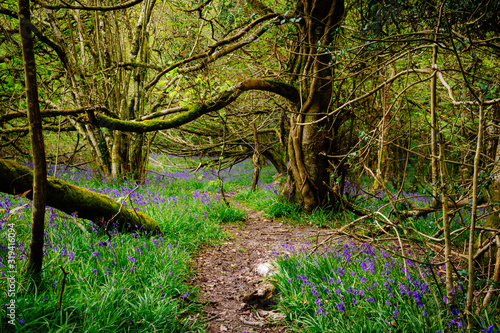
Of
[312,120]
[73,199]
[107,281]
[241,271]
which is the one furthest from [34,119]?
[312,120]

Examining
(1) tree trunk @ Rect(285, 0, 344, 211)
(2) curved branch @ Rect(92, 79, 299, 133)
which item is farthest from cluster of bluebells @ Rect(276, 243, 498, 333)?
(2) curved branch @ Rect(92, 79, 299, 133)

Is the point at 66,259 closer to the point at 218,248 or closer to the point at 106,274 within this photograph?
the point at 106,274

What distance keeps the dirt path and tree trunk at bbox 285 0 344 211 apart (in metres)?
0.88

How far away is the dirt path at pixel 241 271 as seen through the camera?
2783mm

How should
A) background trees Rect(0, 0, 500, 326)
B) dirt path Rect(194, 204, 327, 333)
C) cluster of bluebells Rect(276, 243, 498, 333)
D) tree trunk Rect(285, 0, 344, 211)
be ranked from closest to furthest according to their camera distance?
cluster of bluebells Rect(276, 243, 498, 333), dirt path Rect(194, 204, 327, 333), background trees Rect(0, 0, 500, 326), tree trunk Rect(285, 0, 344, 211)

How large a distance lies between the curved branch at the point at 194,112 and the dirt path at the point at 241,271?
2041mm

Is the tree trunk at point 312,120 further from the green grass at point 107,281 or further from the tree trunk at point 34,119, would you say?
the tree trunk at point 34,119

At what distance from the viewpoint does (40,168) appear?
1.88 meters

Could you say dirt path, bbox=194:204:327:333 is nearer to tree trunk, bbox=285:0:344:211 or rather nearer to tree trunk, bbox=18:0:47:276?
tree trunk, bbox=285:0:344:211

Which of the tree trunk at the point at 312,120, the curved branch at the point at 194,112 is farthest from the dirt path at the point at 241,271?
the curved branch at the point at 194,112

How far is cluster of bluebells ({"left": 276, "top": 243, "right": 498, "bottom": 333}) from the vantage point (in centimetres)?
227

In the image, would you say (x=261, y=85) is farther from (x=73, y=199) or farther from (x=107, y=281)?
(x=107, y=281)

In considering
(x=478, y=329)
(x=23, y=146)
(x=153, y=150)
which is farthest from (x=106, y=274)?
(x=153, y=150)

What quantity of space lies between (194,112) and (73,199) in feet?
6.70
